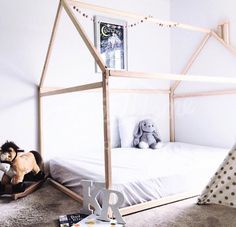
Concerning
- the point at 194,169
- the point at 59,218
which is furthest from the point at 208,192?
the point at 59,218

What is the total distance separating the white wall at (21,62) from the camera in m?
2.41

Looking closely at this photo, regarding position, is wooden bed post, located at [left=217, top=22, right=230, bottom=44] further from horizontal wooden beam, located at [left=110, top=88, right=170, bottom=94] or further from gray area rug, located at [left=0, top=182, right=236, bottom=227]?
gray area rug, located at [left=0, top=182, right=236, bottom=227]

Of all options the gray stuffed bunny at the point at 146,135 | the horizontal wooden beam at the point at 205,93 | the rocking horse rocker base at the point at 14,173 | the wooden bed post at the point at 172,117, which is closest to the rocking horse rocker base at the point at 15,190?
the rocking horse rocker base at the point at 14,173

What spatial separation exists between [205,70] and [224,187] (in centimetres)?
160

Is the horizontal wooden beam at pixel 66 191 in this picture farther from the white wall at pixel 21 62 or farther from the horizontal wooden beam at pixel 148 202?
the white wall at pixel 21 62

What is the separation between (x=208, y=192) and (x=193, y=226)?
42cm

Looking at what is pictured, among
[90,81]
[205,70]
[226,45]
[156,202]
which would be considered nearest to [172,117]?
[205,70]

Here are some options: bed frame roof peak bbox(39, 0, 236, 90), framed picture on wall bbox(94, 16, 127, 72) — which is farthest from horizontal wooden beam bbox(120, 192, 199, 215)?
framed picture on wall bbox(94, 16, 127, 72)

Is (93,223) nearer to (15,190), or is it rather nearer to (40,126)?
(15,190)

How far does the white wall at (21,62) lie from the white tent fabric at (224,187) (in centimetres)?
161

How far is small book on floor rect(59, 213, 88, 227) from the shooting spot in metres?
1.53

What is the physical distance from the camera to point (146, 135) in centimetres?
297

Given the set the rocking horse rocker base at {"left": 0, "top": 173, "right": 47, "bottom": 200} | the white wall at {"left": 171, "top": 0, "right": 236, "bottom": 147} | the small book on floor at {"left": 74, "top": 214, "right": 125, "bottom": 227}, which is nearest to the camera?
the small book on floor at {"left": 74, "top": 214, "right": 125, "bottom": 227}

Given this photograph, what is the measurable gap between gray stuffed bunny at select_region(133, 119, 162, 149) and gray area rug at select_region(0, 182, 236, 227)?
3.52 feet
